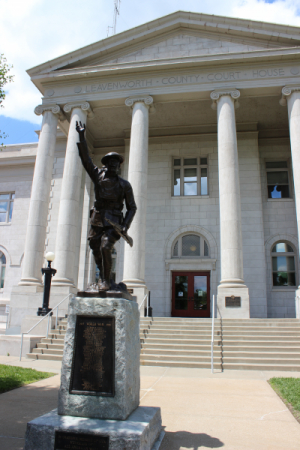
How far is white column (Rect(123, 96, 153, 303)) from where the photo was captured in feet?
55.2

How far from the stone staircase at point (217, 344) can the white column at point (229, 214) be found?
172 centimetres

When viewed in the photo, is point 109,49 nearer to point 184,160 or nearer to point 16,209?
point 184,160

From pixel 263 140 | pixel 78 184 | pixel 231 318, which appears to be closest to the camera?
pixel 231 318

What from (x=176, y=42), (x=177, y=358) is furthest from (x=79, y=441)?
(x=176, y=42)

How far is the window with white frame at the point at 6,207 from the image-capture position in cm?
2622

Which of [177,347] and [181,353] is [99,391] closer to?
[181,353]

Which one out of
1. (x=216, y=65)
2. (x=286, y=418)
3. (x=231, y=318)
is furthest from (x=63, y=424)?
(x=216, y=65)

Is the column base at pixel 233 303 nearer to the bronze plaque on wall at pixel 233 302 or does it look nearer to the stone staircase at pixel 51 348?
the bronze plaque on wall at pixel 233 302

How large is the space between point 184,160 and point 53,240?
10445 mm

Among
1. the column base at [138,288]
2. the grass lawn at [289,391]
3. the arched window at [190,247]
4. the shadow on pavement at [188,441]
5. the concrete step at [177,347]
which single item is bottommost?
the shadow on pavement at [188,441]

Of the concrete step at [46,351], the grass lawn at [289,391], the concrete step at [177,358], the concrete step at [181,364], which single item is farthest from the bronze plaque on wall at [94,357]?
the concrete step at [46,351]

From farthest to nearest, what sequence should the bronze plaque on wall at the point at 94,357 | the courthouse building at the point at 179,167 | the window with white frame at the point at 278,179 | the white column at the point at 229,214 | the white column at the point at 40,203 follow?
the window with white frame at the point at 278,179
the white column at the point at 40,203
the courthouse building at the point at 179,167
the white column at the point at 229,214
the bronze plaque on wall at the point at 94,357

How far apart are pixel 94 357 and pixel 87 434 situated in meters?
A: 0.84

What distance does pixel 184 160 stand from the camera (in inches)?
959
